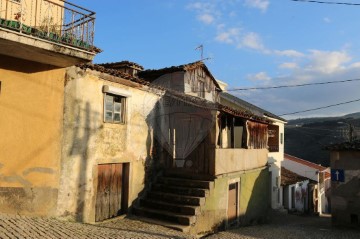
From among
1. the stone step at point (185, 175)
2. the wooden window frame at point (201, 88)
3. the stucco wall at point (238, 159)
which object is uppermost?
the wooden window frame at point (201, 88)

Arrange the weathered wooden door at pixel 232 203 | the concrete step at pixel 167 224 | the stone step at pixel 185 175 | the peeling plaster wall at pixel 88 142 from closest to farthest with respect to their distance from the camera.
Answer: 1. the peeling plaster wall at pixel 88 142
2. the concrete step at pixel 167 224
3. the stone step at pixel 185 175
4. the weathered wooden door at pixel 232 203

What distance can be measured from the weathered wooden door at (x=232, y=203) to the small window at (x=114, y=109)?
631cm

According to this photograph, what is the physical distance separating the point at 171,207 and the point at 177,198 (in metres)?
0.51

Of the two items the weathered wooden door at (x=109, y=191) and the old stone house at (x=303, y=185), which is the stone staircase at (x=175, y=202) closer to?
the weathered wooden door at (x=109, y=191)

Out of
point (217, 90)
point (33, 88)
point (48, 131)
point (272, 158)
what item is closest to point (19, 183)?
point (48, 131)

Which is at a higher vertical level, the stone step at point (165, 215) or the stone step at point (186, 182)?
the stone step at point (186, 182)

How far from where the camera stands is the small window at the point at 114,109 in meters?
11.9

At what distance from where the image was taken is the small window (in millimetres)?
11913

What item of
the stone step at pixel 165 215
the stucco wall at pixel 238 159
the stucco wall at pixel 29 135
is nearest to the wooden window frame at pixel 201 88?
the stucco wall at pixel 238 159

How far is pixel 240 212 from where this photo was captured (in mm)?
16281

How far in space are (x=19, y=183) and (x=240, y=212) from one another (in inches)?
423

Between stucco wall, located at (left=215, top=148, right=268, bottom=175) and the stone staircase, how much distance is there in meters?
1.07

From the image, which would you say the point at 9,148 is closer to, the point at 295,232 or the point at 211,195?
the point at 211,195

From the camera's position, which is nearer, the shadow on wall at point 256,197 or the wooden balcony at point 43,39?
the wooden balcony at point 43,39
